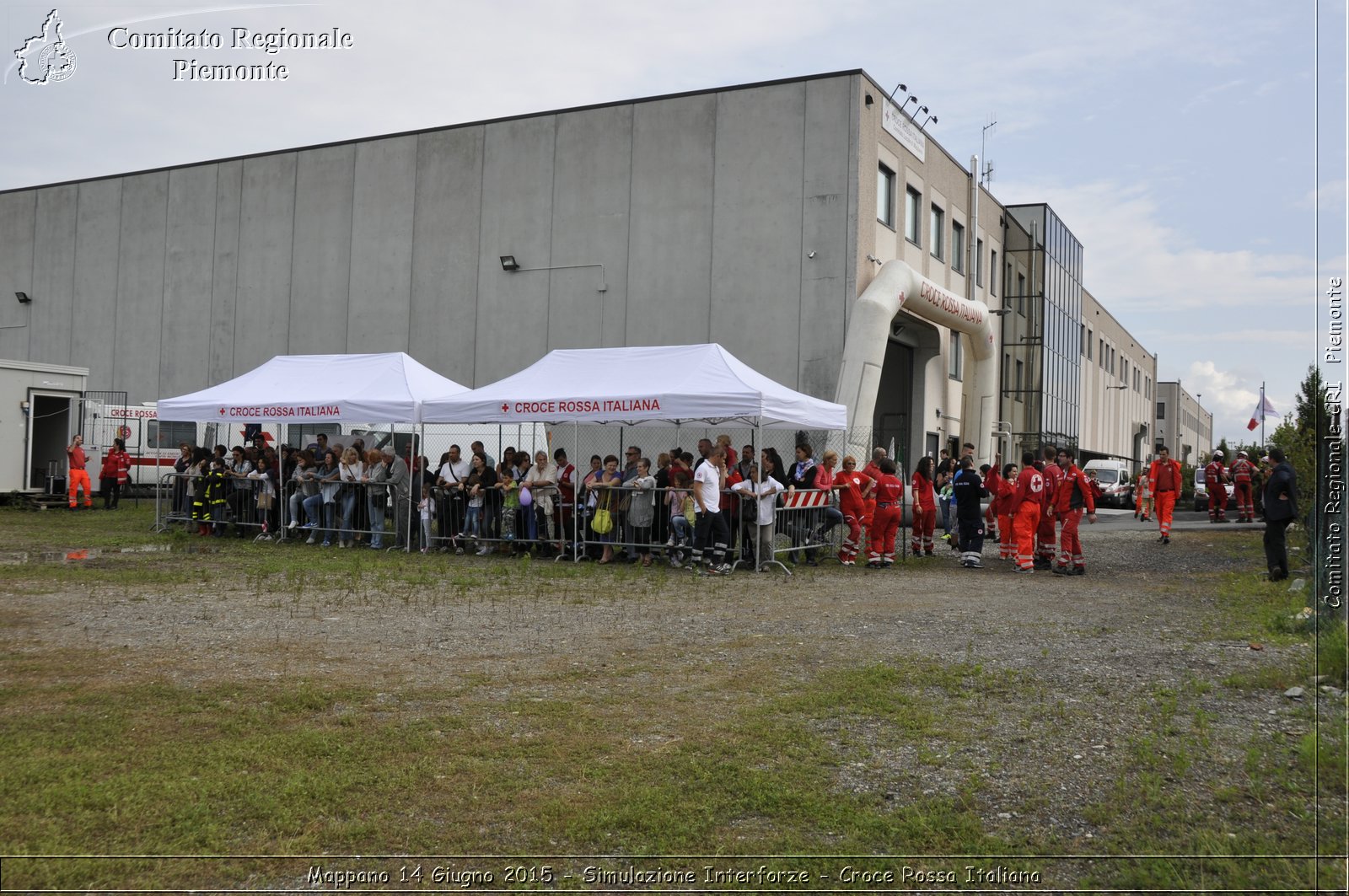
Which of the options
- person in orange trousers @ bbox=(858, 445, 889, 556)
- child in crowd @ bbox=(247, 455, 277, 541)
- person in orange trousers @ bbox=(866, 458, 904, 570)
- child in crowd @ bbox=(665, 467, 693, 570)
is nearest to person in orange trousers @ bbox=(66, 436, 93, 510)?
child in crowd @ bbox=(247, 455, 277, 541)

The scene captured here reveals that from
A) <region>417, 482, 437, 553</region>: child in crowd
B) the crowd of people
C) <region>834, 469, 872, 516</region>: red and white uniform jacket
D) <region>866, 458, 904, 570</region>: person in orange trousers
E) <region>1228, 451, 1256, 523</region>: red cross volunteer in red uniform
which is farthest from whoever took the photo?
<region>1228, 451, 1256, 523</region>: red cross volunteer in red uniform

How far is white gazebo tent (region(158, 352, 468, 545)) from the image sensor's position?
17.6 metres

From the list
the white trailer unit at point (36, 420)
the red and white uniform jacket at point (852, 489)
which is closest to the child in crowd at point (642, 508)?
the red and white uniform jacket at point (852, 489)

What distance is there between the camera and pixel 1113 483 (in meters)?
41.1

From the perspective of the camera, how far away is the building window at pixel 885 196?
25391 millimetres

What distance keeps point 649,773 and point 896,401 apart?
25922 millimetres

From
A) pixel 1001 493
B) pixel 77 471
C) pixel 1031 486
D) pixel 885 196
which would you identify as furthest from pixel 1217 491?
pixel 77 471

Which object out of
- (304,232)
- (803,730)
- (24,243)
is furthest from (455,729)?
(24,243)

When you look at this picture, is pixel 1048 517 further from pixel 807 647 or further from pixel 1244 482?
pixel 1244 482

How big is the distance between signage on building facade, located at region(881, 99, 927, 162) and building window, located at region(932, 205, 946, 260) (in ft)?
7.34

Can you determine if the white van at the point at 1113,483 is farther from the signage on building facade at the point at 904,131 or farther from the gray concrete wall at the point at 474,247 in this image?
the gray concrete wall at the point at 474,247

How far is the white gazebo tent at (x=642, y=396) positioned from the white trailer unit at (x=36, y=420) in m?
12.8

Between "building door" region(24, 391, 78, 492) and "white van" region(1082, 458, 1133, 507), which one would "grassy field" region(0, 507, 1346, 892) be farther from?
"white van" region(1082, 458, 1133, 507)

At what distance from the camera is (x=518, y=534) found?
17.0m
